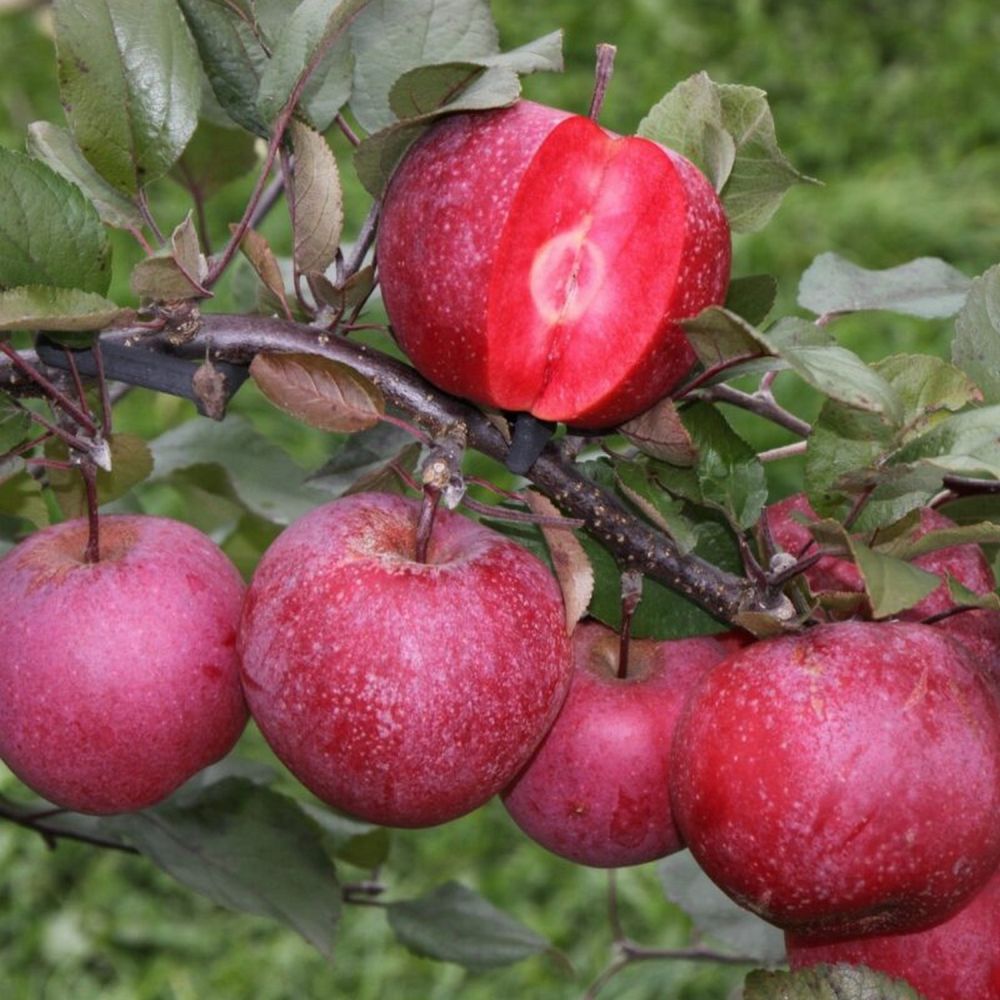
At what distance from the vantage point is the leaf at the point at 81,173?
0.81m

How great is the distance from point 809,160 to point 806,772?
247 cm

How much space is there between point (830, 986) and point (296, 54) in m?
0.53

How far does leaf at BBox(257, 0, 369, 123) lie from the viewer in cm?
76

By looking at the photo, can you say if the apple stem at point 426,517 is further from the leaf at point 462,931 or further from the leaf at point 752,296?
the leaf at point 462,931

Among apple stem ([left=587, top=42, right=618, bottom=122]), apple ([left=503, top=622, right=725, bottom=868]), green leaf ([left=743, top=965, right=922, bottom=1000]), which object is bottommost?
green leaf ([left=743, top=965, right=922, bottom=1000])

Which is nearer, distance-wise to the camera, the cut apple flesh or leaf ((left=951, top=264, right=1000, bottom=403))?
the cut apple flesh

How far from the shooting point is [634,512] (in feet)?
2.61

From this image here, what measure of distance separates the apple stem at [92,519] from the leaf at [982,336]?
17.5 inches

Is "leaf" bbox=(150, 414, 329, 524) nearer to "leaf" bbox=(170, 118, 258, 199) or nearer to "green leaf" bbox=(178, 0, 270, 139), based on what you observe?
"leaf" bbox=(170, 118, 258, 199)

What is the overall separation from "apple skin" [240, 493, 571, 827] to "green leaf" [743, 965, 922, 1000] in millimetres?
167

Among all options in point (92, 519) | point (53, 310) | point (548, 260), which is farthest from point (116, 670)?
point (548, 260)

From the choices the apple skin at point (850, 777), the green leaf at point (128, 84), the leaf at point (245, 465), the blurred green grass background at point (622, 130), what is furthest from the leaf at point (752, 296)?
the blurred green grass background at point (622, 130)

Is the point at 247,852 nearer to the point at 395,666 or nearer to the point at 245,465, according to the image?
the point at 245,465

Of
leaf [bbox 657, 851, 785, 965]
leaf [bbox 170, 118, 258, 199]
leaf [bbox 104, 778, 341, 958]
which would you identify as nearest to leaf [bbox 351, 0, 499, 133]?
leaf [bbox 170, 118, 258, 199]
